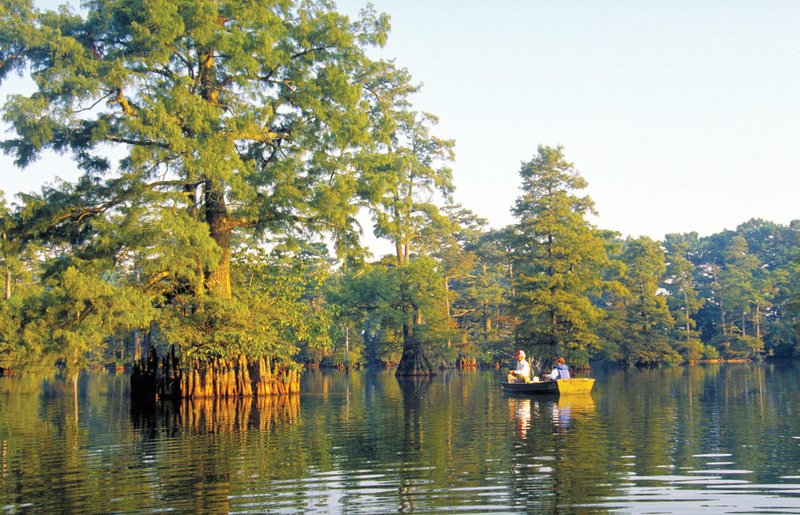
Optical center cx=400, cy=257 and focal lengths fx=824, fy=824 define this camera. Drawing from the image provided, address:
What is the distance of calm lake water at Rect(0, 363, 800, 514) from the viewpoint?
9102 millimetres

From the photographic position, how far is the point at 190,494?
977 centimetres

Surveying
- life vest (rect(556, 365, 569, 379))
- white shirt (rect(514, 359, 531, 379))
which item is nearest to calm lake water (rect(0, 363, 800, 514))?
life vest (rect(556, 365, 569, 379))

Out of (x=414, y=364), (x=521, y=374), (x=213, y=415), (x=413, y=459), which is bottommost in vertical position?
(x=414, y=364)

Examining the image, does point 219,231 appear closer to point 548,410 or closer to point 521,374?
point 521,374

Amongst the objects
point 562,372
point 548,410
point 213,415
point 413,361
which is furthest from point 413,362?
point 213,415

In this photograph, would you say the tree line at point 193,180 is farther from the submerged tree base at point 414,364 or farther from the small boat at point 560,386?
the submerged tree base at point 414,364

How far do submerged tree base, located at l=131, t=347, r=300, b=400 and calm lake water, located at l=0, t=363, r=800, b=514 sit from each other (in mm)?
3798

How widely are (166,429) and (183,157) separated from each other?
927 centimetres

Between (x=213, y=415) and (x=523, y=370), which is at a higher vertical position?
(x=523, y=370)

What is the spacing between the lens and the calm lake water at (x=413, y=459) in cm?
910

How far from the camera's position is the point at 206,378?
87.4ft

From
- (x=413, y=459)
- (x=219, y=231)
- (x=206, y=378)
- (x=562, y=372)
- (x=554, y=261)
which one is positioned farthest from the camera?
(x=554, y=261)

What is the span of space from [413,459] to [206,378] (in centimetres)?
1577

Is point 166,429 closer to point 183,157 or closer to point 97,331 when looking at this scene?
point 97,331
